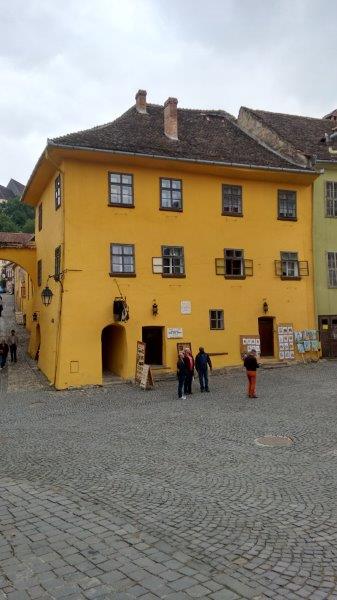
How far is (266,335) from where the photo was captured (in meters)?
23.5

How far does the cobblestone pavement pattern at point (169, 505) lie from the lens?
5199 mm

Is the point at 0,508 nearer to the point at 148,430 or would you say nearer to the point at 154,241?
the point at 148,430

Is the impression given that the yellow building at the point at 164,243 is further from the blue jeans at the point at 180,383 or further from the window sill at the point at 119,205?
the blue jeans at the point at 180,383

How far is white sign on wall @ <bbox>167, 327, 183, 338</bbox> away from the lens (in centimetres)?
2100

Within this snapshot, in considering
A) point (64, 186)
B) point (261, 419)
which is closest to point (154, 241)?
point (64, 186)

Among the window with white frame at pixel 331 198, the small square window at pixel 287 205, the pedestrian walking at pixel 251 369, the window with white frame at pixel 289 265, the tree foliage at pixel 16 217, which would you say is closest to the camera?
the pedestrian walking at pixel 251 369

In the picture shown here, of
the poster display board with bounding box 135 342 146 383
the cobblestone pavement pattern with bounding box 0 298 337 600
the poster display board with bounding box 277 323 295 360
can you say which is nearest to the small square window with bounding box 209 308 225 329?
the poster display board with bounding box 277 323 295 360

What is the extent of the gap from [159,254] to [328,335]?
9690mm

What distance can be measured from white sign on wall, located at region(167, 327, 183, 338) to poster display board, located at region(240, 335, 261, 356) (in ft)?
9.96

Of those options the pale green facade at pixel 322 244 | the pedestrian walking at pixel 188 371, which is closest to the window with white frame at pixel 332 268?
the pale green facade at pixel 322 244

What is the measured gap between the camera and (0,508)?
7223mm

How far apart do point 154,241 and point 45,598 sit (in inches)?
668

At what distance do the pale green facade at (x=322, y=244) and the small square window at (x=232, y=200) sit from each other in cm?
419

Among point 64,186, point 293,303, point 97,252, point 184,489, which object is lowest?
point 184,489
